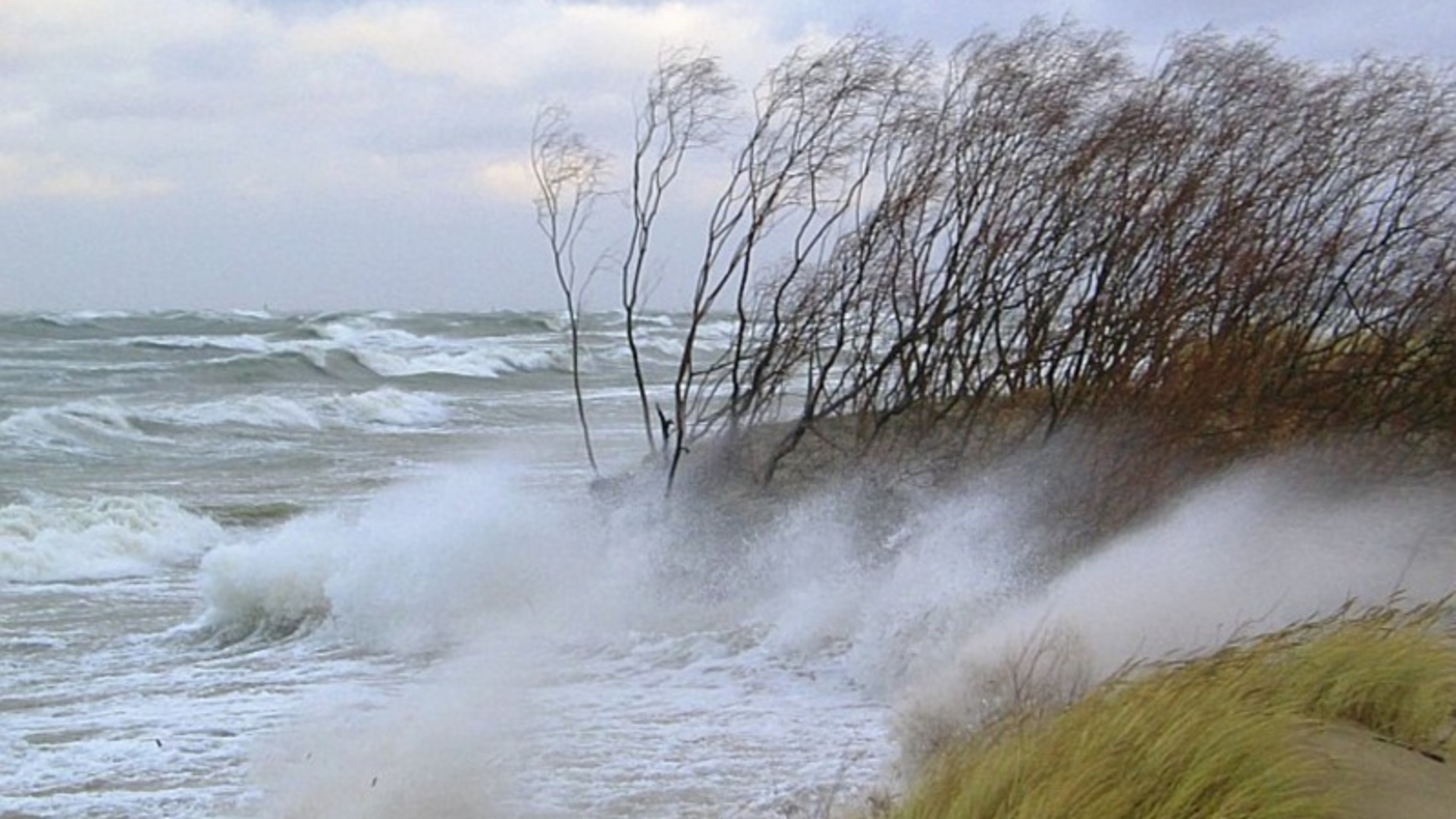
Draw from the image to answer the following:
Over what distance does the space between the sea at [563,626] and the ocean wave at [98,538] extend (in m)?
0.05

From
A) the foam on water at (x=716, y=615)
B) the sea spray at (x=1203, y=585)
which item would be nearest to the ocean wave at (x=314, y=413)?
the foam on water at (x=716, y=615)

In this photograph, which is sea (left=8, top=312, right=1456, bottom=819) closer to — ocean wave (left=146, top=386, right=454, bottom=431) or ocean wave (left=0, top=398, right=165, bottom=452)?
ocean wave (left=0, top=398, right=165, bottom=452)

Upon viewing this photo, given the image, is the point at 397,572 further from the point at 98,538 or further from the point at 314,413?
the point at 314,413

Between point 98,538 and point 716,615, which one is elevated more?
point 716,615

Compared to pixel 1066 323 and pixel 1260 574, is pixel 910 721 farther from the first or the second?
pixel 1066 323

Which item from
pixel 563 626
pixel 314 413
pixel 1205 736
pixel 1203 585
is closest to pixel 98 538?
pixel 563 626

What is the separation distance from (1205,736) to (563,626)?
8.31 metres

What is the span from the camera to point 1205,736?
17.9ft

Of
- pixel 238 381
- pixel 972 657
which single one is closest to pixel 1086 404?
pixel 972 657

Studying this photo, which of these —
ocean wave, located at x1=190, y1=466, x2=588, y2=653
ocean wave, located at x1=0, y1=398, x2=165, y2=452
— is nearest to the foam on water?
ocean wave, located at x1=190, y1=466, x2=588, y2=653

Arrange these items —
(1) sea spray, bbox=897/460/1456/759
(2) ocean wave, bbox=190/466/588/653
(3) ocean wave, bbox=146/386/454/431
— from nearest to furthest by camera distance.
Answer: (1) sea spray, bbox=897/460/1456/759, (2) ocean wave, bbox=190/466/588/653, (3) ocean wave, bbox=146/386/454/431

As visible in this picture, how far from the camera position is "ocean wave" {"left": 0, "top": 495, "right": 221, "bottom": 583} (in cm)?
1702

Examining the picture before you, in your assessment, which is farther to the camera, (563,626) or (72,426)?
(72,426)

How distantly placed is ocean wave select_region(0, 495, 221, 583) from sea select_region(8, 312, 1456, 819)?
0.05 meters
